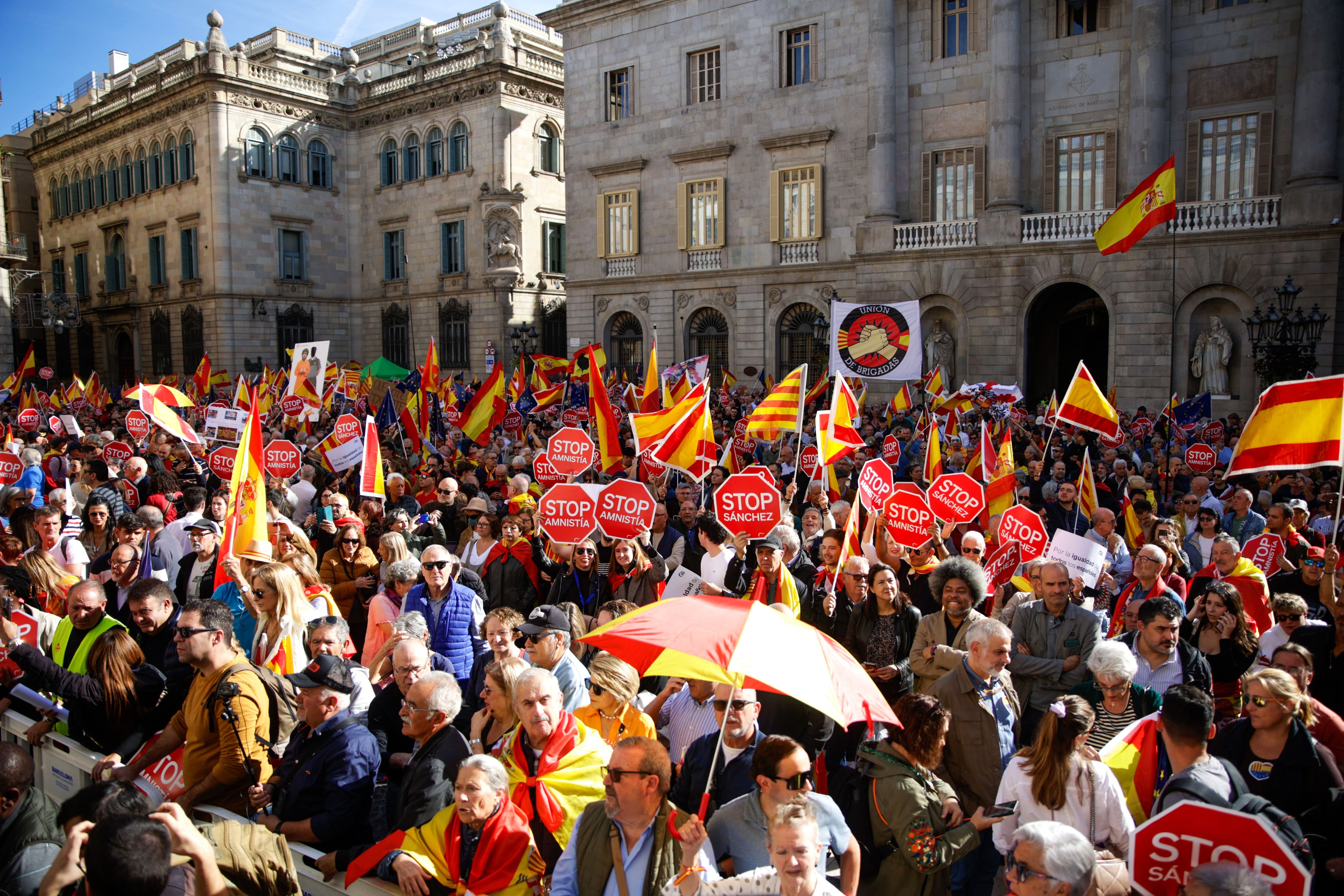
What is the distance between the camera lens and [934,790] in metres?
3.82

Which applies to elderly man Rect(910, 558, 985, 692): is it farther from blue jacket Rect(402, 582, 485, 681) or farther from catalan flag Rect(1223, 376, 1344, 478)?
blue jacket Rect(402, 582, 485, 681)

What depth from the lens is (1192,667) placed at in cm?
502

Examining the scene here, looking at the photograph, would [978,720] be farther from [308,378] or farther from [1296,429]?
[308,378]

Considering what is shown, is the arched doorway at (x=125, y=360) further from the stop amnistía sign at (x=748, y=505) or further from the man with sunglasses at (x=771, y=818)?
the man with sunglasses at (x=771, y=818)

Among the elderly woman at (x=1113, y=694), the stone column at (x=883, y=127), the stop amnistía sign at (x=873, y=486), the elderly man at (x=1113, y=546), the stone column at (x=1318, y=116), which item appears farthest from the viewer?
the stone column at (x=883, y=127)

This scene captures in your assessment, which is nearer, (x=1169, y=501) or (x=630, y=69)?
(x=1169, y=501)

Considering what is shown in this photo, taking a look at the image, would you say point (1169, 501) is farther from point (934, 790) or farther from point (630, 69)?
point (630, 69)

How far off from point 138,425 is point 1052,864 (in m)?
14.9

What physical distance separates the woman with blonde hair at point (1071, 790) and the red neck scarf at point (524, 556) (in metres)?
4.68

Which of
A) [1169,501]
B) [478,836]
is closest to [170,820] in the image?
[478,836]

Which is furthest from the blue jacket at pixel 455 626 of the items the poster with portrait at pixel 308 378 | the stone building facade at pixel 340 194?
the stone building facade at pixel 340 194

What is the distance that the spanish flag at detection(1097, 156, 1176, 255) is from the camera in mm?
12273

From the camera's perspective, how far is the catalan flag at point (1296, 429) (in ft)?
20.2

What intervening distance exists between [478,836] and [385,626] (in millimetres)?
2955
